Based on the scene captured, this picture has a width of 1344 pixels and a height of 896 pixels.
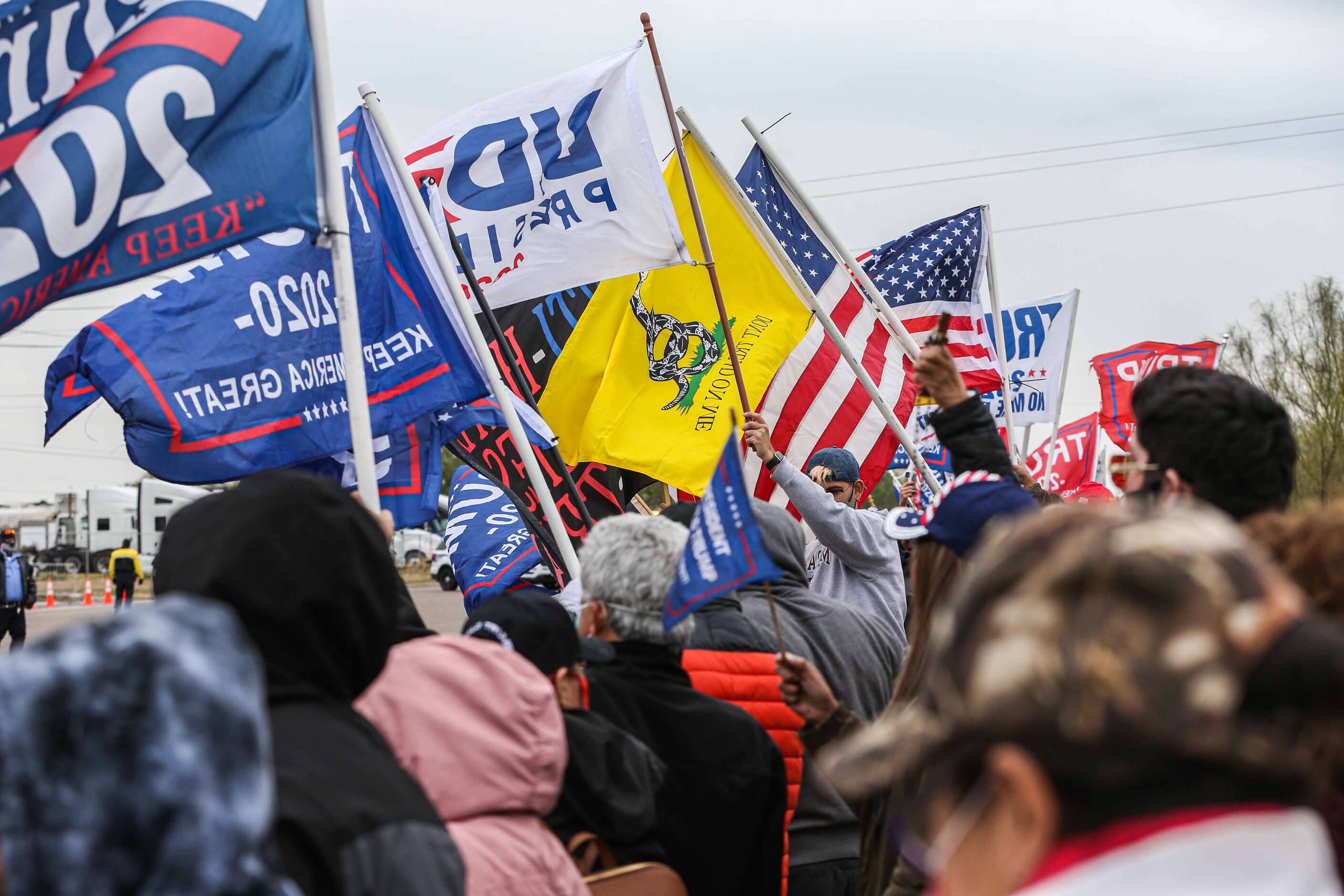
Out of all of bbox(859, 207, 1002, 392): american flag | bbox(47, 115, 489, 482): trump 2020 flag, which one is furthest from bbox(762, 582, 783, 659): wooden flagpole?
bbox(859, 207, 1002, 392): american flag

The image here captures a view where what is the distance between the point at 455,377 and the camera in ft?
16.4

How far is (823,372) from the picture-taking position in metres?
7.08

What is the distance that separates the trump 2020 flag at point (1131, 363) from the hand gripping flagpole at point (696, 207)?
791 cm

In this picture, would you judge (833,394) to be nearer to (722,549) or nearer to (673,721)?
(673,721)

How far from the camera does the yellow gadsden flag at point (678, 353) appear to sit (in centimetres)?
640

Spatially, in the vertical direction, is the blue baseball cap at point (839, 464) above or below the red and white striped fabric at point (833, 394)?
below

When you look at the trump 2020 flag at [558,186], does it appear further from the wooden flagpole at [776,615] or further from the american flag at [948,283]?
the american flag at [948,283]

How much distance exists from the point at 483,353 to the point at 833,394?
109 inches

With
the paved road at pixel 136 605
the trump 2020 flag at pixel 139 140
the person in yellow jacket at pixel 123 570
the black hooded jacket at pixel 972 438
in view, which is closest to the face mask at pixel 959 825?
the black hooded jacket at pixel 972 438

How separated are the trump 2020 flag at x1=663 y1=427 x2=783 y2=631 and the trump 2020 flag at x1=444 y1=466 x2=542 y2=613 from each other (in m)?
4.25

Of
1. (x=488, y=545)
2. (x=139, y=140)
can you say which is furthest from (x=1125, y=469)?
(x=488, y=545)

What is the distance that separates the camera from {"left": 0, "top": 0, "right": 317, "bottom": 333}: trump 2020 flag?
3617 millimetres

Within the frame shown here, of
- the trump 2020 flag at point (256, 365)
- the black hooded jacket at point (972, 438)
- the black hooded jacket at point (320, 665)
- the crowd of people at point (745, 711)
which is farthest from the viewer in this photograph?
the trump 2020 flag at point (256, 365)

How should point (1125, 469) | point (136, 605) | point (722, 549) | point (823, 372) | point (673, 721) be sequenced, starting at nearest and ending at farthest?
point (1125, 469), point (722, 549), point (673, 721), point (823, 372), point (136, 605)
